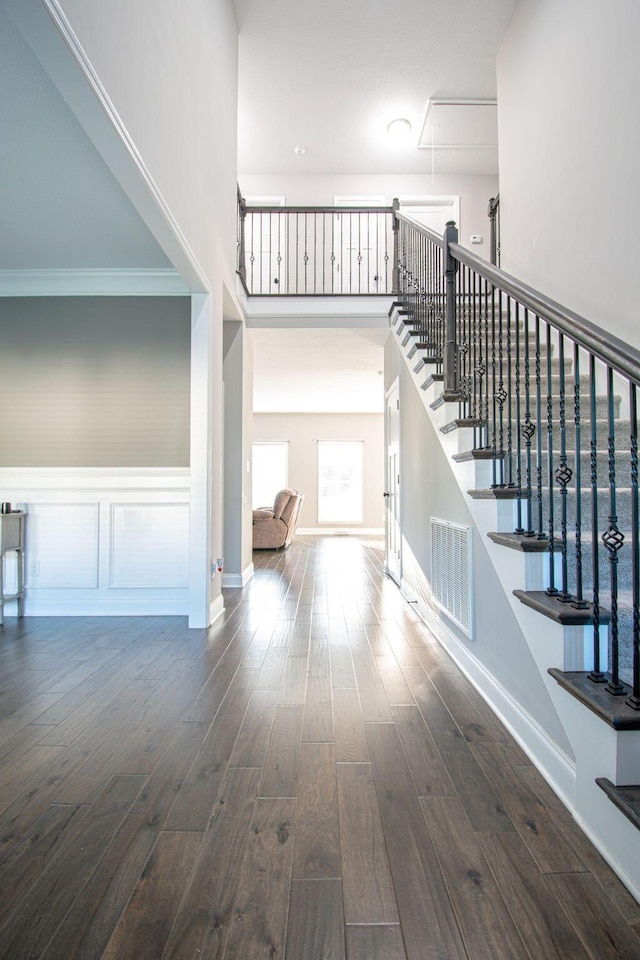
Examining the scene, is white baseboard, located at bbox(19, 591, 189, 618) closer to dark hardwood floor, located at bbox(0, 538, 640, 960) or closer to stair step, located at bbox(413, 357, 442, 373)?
dark hardwood floor, located at bbox(0, 538, 640, 960)

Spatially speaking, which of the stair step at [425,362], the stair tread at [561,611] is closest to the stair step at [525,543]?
the stair tread at [561,611]

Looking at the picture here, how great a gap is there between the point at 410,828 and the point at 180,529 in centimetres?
286

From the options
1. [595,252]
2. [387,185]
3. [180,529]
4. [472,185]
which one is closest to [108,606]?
[180,529]

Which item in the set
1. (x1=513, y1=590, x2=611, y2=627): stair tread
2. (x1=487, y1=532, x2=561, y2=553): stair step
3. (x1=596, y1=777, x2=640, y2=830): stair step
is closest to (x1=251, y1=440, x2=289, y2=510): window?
(x1=487, y1=532, x2=561, y2=553): stair step

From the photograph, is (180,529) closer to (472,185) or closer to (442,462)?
(442,462)

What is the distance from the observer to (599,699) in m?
1.38

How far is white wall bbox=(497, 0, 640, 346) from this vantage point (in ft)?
8.84

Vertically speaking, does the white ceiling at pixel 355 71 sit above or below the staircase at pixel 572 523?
above

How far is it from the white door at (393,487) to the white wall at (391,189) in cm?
319

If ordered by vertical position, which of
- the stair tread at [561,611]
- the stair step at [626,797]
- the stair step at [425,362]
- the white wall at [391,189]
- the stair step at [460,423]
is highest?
the white wall at [391,189]

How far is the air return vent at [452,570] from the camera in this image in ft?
8.75

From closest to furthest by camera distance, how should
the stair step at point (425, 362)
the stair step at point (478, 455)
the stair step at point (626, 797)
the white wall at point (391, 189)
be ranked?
the stair step at point (626, 797)
the stair step at point (478, 455)
the stair step at point (425, 362)
the white wall at point (391, 189)

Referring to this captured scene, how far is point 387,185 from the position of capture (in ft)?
23.1

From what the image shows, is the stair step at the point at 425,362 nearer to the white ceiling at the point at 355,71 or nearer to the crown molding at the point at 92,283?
the crown molding at the point at 92,283
